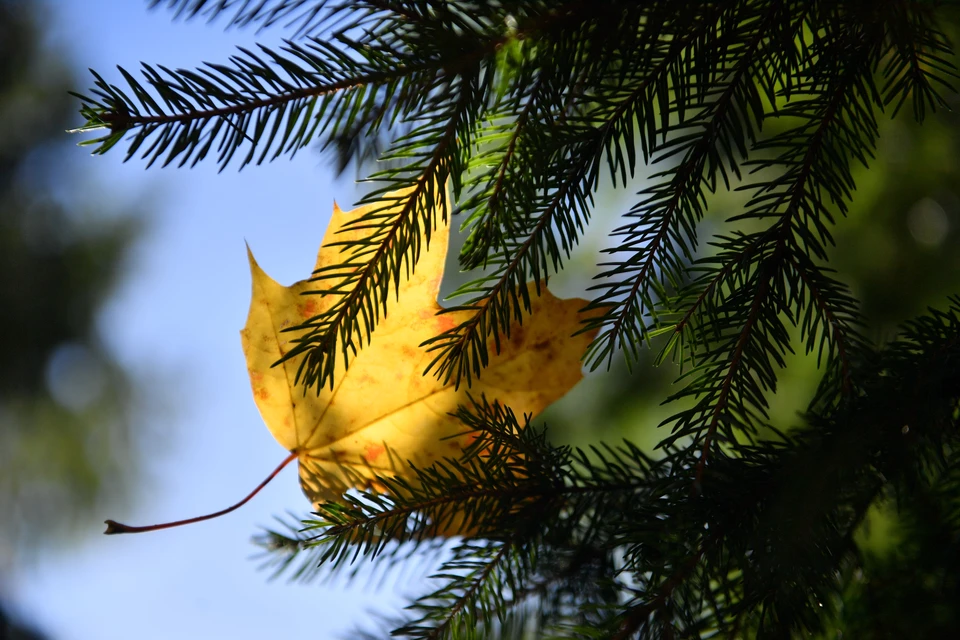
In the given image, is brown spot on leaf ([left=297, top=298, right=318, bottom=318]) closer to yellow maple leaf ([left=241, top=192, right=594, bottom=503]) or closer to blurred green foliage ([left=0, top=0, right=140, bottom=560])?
yellow maple leaf ([left=241, top=192, right=594, bottom=503])

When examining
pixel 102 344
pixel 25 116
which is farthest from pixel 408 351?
pixel 25 116

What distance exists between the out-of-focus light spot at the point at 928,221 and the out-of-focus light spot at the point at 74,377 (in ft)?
7.10

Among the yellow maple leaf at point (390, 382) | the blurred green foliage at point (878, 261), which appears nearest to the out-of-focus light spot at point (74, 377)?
the blurred green foliage at point (878, 261)

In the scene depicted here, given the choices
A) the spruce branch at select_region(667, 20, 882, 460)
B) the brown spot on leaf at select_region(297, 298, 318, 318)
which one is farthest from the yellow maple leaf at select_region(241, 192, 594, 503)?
the spruce branch at select_region(667, 20, 882, 460)

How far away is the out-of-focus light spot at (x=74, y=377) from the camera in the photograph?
5.97 feet

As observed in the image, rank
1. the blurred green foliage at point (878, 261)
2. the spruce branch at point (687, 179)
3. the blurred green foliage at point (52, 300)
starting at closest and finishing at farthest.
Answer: the spruce branch at point (687, 179) → the blurred green foliage at point (878, 261) → the blurred green foliage at point (52, 300)

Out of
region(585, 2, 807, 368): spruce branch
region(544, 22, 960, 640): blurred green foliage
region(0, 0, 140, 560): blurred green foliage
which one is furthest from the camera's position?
region(0, 0, 140, 560): blurred green foliage

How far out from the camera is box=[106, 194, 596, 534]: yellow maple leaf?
17.0 inches

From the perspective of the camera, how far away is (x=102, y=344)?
1.92 meters

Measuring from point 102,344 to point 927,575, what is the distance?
219cm

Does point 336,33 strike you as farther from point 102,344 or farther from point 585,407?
point 102,344

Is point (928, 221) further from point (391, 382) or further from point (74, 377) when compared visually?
point (74, 377)

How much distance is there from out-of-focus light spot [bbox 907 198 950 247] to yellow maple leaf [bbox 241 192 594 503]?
77 cm

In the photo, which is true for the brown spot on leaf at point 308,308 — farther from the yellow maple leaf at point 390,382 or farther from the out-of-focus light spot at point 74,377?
the out-of-focus light spot at point 74,377
